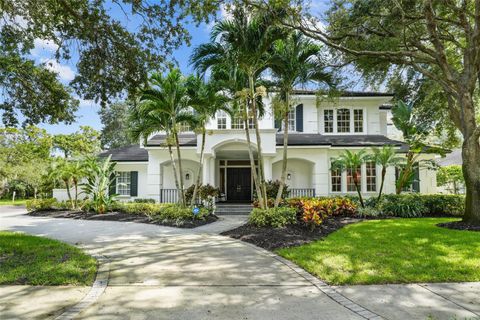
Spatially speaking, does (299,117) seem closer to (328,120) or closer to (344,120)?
(328,120)

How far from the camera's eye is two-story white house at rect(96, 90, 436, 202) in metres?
18.8

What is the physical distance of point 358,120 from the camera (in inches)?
873

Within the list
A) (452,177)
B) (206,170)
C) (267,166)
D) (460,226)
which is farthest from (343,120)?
(452,177)

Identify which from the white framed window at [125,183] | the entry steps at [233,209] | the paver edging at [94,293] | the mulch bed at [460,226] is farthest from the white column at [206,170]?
the mulch bed at [460,226]

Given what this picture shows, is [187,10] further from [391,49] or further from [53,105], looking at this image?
[391,49]

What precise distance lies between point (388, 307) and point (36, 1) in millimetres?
11199

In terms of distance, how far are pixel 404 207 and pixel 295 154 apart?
663 centimetres

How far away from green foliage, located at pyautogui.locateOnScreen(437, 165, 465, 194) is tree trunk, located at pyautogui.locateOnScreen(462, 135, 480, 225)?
17355 millimetres

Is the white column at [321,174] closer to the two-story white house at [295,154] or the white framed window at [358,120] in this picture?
the two-story white house at [295,154]

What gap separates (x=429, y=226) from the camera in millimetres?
11852

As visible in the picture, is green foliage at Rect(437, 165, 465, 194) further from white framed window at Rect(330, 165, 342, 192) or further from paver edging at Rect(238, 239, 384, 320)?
paver edging at Rect(238, 239, 384, 320)

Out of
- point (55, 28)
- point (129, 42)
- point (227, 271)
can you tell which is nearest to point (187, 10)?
point (129, 42)

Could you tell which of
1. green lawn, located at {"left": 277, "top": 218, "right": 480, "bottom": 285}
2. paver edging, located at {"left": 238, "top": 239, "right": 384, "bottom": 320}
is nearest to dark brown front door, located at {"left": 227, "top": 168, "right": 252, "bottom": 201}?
green lawn, located at {"left": 277, "top": 218, "right": 480, "bottom": 285}

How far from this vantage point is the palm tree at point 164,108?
13469mm
